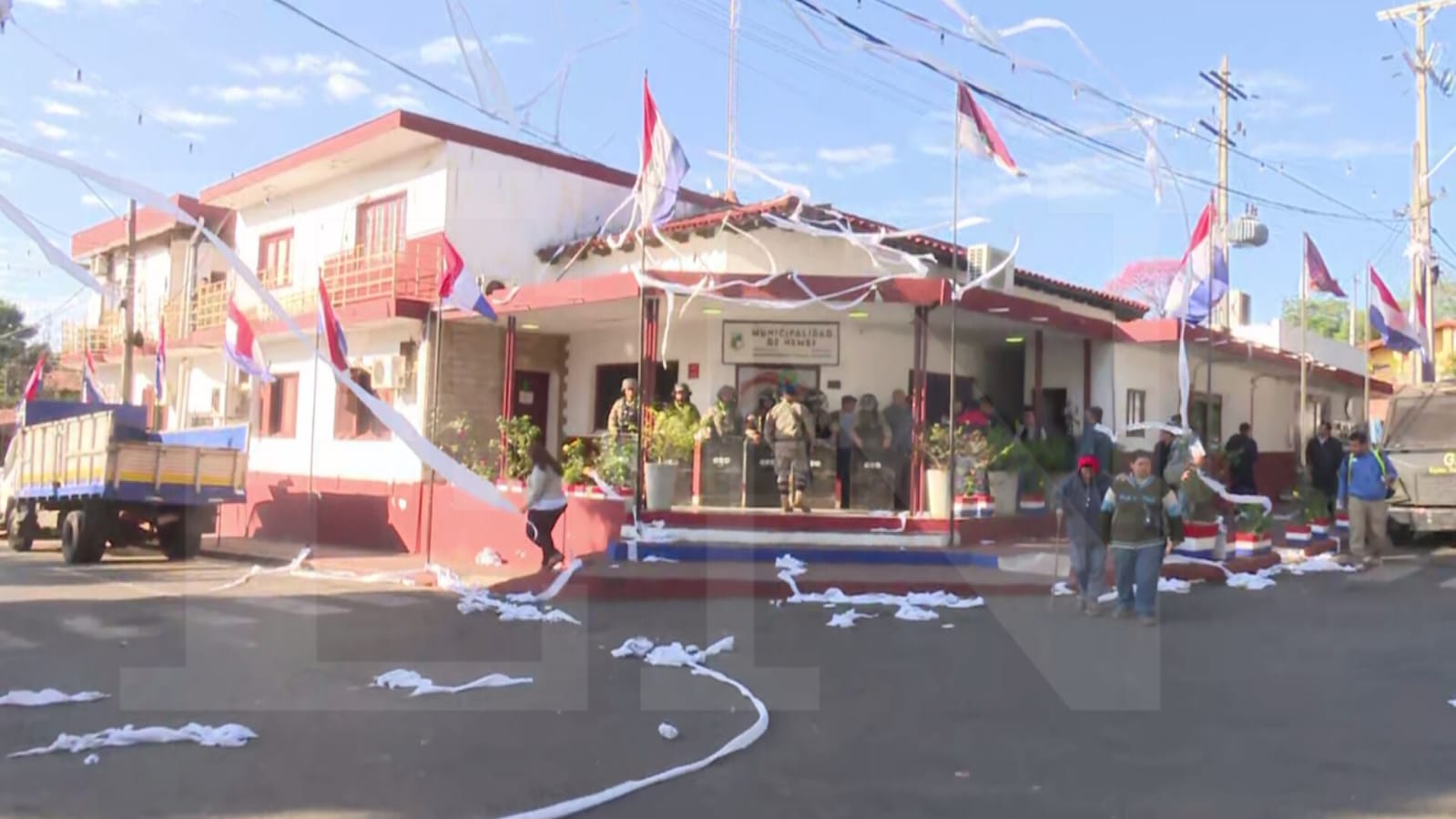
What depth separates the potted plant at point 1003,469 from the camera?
559 inches

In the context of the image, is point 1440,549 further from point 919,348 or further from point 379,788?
point 379,788

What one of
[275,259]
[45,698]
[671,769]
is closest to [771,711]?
[671,769]

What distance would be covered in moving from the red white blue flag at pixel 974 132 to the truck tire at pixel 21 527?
1520 centimetres

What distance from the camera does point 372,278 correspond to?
1784 centimetres

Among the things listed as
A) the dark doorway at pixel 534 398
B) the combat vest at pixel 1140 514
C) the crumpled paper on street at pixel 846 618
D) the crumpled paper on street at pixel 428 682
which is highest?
the dark doorway at pixel 534 398

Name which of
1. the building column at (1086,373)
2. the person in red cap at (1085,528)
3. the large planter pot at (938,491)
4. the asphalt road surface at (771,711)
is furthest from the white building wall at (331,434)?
the building column at (1086,373)

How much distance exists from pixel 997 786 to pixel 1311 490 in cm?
1253

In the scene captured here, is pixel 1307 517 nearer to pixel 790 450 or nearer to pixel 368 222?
pixel 790 450

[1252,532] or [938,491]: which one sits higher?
[938,491]

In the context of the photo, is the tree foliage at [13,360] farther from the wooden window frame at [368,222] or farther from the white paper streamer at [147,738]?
the white paper streamer at [147,738]

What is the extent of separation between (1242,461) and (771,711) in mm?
13496

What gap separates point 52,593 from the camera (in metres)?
11.9

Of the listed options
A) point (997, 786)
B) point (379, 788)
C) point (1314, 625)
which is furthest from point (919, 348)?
point (379, 788)

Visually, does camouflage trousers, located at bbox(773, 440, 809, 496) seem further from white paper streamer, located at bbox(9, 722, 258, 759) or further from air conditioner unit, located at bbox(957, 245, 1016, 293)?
white paper streamer, located at bbox(9, 722, 258, 759)
